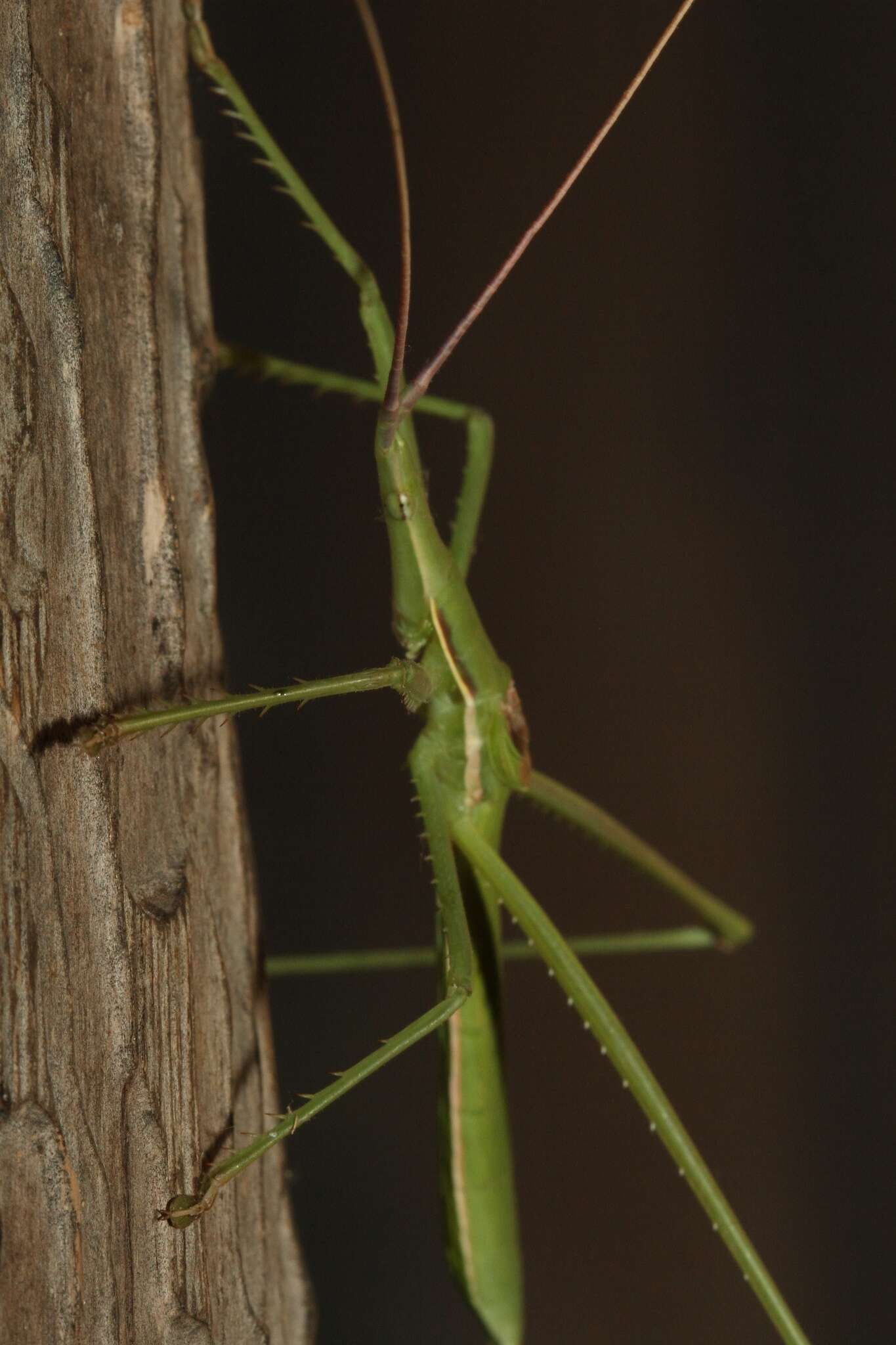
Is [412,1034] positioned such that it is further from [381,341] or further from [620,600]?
[620,600]

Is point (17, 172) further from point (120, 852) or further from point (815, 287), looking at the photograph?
point (815, 287)

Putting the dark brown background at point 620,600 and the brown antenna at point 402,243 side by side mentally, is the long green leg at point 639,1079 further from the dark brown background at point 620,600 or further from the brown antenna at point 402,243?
the dark brown background at point 620,600

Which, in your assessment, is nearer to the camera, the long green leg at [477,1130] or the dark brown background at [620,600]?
the long green leg at [477,1130]

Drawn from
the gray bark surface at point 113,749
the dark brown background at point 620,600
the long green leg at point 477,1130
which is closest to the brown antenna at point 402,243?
the gray bark surface at point 113,749

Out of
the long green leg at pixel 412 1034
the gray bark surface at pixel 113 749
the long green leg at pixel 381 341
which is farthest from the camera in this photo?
the long green leg at pixel 381 341

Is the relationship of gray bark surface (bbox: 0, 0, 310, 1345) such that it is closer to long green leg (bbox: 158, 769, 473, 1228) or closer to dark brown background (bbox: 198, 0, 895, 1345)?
long green leg (bbox: 158, 769, 473, 1228)

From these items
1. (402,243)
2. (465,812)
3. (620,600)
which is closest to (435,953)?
(465,812)

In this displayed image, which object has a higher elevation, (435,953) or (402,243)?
(402,243)

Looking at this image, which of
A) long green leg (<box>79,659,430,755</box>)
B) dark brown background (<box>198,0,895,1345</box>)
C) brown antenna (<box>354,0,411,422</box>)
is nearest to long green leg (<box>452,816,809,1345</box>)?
long green leg (<box>79,659,430,755</box>)
